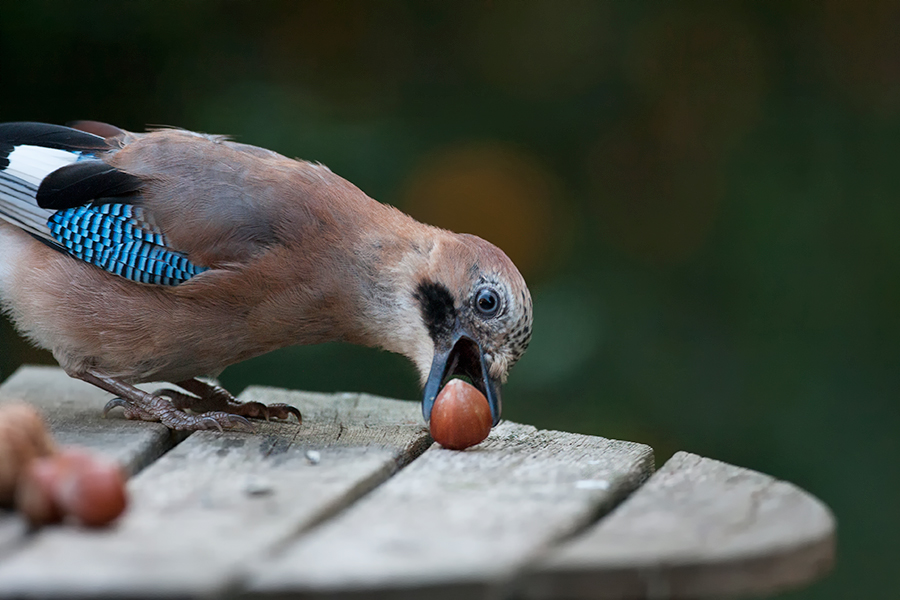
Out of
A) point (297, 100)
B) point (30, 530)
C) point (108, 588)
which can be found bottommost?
point (30, 530)

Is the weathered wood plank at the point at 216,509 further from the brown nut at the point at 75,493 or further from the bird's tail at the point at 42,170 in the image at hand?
the bird's tail at the point at 42,170

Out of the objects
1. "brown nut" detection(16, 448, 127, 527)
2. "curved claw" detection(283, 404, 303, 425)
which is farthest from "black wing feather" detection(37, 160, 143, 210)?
"brown nut" detection(16, 448, 127, 527)

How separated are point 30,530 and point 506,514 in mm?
851

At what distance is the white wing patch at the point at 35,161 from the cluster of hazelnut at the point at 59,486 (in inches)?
52.6

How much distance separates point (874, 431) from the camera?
5.09m

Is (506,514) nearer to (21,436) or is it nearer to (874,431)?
(21,436)

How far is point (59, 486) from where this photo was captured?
189cm

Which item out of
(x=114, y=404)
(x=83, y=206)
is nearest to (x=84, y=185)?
(x=83, y=206)

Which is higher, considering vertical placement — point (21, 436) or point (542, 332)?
point (21, 436)

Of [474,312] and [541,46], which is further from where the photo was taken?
[541,46]

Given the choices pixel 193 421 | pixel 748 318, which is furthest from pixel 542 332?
pixel 193 421

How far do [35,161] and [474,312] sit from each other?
1396 millimetres

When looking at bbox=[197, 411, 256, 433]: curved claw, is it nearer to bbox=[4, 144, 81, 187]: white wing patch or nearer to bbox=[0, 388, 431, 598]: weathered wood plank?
bbox=[0, 388, 431, 598]: weathered wood plank

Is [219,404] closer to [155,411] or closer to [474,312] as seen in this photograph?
[155,411]
